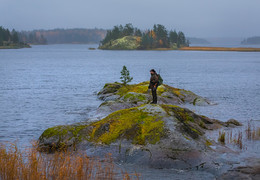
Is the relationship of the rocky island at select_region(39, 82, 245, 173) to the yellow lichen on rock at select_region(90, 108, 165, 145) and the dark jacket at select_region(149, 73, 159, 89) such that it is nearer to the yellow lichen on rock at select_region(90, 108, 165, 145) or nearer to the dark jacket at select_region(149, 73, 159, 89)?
the yellow lichen on rock at select_region(90, 108, 165, 145)

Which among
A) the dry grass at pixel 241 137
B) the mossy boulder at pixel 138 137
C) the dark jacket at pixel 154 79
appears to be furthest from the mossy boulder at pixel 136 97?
the dry grass at pixel 241 137

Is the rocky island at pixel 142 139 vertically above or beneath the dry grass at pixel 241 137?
above

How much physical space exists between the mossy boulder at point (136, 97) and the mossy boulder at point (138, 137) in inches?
279

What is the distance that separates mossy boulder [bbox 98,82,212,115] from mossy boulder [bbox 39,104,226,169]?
7.07 m

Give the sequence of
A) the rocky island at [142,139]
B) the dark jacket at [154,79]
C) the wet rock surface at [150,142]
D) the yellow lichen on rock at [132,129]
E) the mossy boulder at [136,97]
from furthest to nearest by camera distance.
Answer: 1. the mossy boulder at [136,97]
2. the dark jacket at [154,79]
3. the yellow lichen on rock at [132,129]
4. the rocky island at [142,139]
5. the wet rock surface at [150,142]

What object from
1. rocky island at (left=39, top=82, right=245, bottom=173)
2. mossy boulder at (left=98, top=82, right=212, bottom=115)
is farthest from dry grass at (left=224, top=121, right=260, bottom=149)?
mossy boulder at (left=98, top=82, right=212, bottom=115)

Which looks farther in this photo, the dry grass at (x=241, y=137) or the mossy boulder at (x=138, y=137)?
the dry grass at (x=241, y=137)

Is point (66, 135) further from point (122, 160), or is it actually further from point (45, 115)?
point (45, 115)

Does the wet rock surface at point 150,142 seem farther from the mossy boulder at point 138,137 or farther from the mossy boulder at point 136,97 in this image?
the mossy boulder at point 136,97

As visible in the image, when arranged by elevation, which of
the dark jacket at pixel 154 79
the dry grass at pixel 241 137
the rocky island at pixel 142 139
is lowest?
the dry grass at pixel 241 137

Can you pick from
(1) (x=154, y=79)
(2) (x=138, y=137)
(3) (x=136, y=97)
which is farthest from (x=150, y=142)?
(3) (x=136, y=97)

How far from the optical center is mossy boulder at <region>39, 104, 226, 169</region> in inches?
537

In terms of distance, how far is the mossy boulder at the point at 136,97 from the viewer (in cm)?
2378

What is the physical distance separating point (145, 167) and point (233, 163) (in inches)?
139
